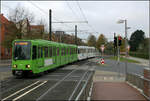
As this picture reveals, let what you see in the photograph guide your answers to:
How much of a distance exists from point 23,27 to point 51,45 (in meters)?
23.2

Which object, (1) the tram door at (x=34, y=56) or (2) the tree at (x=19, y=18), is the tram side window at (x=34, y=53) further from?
(2) the tree at (x=19, y=18)

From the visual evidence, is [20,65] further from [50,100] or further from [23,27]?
[23,27]

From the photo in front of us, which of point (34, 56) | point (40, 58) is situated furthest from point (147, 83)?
point (40, 58)

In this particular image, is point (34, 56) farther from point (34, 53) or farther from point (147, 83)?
point (147, 83)

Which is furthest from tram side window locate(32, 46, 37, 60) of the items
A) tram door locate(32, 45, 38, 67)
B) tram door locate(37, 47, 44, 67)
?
tram door locate(37, 47, 44, 67)

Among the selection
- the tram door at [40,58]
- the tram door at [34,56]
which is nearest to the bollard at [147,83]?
the tram door at [34,56]

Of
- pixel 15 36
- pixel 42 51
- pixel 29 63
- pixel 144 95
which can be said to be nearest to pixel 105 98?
pixel 144 95

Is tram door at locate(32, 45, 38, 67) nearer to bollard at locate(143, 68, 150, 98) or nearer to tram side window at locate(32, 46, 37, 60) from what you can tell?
tram side window at locate(32, 46, 37, 60)

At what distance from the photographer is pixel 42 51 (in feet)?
59.0

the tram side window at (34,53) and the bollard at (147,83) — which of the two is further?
the tram side window at (34,53)

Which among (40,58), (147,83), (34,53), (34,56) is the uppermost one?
(34,53)

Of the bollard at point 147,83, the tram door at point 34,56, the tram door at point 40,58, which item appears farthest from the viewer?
the tram door at point 40,58

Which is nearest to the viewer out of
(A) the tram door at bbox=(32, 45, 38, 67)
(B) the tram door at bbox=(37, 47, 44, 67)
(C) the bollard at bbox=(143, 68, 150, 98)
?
(C) the bollard at bbox=(143, 68, 150, 98)

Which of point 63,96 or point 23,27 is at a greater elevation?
point 23,27
